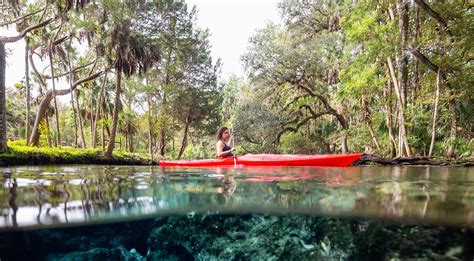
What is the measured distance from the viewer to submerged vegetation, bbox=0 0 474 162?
997 centimetres

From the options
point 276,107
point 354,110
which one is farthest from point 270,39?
point 354,110

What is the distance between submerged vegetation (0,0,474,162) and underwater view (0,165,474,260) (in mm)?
8250

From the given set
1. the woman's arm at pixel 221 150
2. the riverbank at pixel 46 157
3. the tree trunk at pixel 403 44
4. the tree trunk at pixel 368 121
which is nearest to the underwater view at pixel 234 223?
the woman's arm at pixel 221 150

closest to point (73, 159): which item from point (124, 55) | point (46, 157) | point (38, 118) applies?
point (46, 157)

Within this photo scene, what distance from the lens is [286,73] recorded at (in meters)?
19.3

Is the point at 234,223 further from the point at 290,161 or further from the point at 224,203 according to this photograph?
the point at 290,161

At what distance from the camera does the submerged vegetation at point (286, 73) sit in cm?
997

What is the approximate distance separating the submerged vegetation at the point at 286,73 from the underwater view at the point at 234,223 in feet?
27.1

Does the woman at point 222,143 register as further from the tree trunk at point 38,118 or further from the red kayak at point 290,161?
the tree trunk at point 38,118

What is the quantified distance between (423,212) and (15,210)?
A: 342cm

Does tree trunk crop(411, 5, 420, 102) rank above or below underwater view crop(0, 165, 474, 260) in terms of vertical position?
above

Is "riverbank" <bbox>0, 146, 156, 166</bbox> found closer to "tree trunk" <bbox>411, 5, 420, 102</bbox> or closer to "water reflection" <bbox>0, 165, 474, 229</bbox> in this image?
"water reflection" <bbox>0, 165, 474, 229</bbox>

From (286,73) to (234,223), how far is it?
17031 millimetres

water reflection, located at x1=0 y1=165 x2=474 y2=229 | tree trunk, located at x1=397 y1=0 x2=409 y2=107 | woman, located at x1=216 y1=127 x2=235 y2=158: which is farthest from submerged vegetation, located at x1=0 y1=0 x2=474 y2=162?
water reflection, located at x1=0 y1=165 x2=474 y2=229
